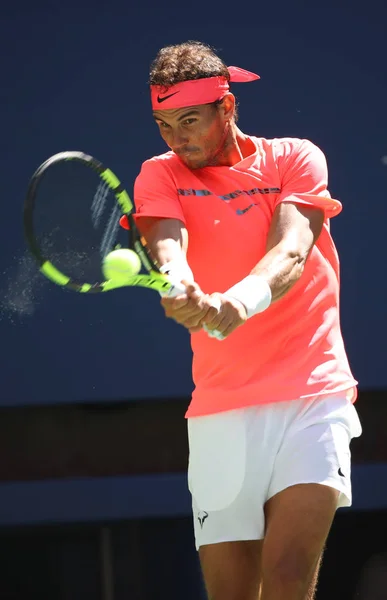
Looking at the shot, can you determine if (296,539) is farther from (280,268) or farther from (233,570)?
(280,268)

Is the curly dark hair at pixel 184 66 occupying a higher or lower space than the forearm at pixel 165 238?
higher

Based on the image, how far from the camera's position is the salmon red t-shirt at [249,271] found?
3656 mm

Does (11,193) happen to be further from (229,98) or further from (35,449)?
(229,98)

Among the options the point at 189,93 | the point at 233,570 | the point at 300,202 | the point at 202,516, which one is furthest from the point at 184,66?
the point at 233,570

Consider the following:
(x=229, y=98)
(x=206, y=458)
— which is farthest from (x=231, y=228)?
(x=206, y=458)

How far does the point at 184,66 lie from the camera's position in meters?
3.77

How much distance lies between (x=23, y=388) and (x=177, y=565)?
1040 mm

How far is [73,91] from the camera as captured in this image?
17.6 feet

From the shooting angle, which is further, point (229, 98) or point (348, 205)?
point (348, 205)

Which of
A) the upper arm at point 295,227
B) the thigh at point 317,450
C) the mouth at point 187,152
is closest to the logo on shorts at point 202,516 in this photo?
the thigh at point 317,450

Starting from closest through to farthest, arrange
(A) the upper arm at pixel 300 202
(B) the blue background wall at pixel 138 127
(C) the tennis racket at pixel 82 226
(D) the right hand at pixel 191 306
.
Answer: (D) the right hand at pixel 191 306 < (C) the tennis racket at pixel 82 226 < (A) the upper arm at pixel 300 202 < (B) the blue background wall at pixel 138 127

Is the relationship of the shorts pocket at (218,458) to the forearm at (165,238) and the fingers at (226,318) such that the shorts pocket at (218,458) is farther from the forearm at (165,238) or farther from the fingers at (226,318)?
the forearm at (165,238)

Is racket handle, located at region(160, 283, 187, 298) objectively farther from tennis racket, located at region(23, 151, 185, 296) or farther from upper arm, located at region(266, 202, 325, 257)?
upper arm, located at region(266, 202, 325, 257)

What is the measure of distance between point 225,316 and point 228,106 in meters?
0.78
